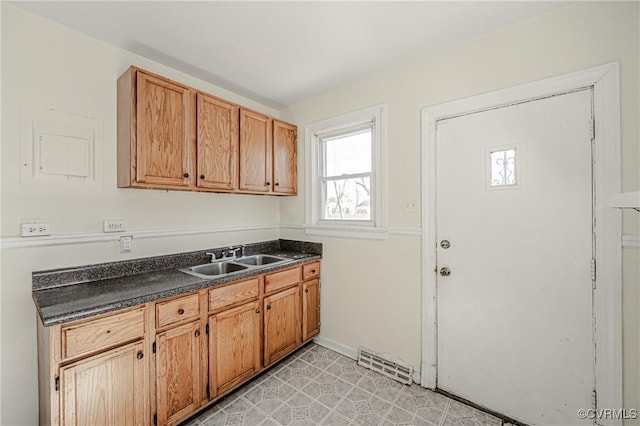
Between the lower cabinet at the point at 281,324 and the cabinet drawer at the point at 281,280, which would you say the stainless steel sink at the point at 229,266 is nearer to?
the cabinet drawer at the point at 281,280

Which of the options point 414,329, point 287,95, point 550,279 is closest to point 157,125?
point 287,95

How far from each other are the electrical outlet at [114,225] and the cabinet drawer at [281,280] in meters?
1.14

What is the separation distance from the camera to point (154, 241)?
7.05 ft

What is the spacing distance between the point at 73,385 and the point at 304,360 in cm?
168

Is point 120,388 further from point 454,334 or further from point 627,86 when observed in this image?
point 627,86

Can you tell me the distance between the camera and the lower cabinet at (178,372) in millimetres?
1593

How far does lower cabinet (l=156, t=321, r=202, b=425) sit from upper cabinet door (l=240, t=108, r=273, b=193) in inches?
50.1

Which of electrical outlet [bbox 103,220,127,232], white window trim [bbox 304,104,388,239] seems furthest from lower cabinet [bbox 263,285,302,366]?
electrical outlet [bbox 103,220,127,232]

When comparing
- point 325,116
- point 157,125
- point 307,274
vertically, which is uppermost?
point 325,116

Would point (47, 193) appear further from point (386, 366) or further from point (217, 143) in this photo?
point (386, 366)

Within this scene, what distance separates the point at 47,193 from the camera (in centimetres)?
167

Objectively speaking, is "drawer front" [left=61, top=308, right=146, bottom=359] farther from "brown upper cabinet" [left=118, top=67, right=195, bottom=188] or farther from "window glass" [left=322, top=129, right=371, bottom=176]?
"window glass" [left=322, top=129, right=371, bottom=176]

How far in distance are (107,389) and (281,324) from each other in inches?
49.7

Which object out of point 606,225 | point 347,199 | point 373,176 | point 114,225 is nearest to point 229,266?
point 114,225
